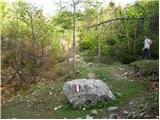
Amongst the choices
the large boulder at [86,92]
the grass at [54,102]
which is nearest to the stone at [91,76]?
the grass at [54,102]

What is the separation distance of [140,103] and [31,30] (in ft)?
37.9

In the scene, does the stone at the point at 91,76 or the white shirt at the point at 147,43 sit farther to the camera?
the white shirt at the point at 147,43

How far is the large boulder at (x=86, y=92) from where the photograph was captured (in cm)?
1324

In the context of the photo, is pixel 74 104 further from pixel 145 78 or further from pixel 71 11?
pixel 71 11

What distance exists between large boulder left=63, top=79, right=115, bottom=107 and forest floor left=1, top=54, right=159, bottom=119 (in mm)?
239

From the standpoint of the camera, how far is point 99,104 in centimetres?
1307

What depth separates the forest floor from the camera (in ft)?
37.2

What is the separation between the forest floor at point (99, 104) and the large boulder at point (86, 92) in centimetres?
24

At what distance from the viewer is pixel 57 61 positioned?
2223 cm

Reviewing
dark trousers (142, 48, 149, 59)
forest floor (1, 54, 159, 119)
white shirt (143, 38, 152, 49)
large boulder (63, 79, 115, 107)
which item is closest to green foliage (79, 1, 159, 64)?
white shirt (143, 38, 152, 49)

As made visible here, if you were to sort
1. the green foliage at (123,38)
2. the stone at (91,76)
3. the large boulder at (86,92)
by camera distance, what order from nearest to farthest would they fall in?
the large boulder at (86,92) → the stone at (91,76) → the green foliage at (123,38)

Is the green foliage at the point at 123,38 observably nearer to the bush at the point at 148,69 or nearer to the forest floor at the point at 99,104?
the bush at the point at 148,69

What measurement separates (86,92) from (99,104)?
0.62 m

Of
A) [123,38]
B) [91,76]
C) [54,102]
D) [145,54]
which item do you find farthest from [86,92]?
[123,38]
